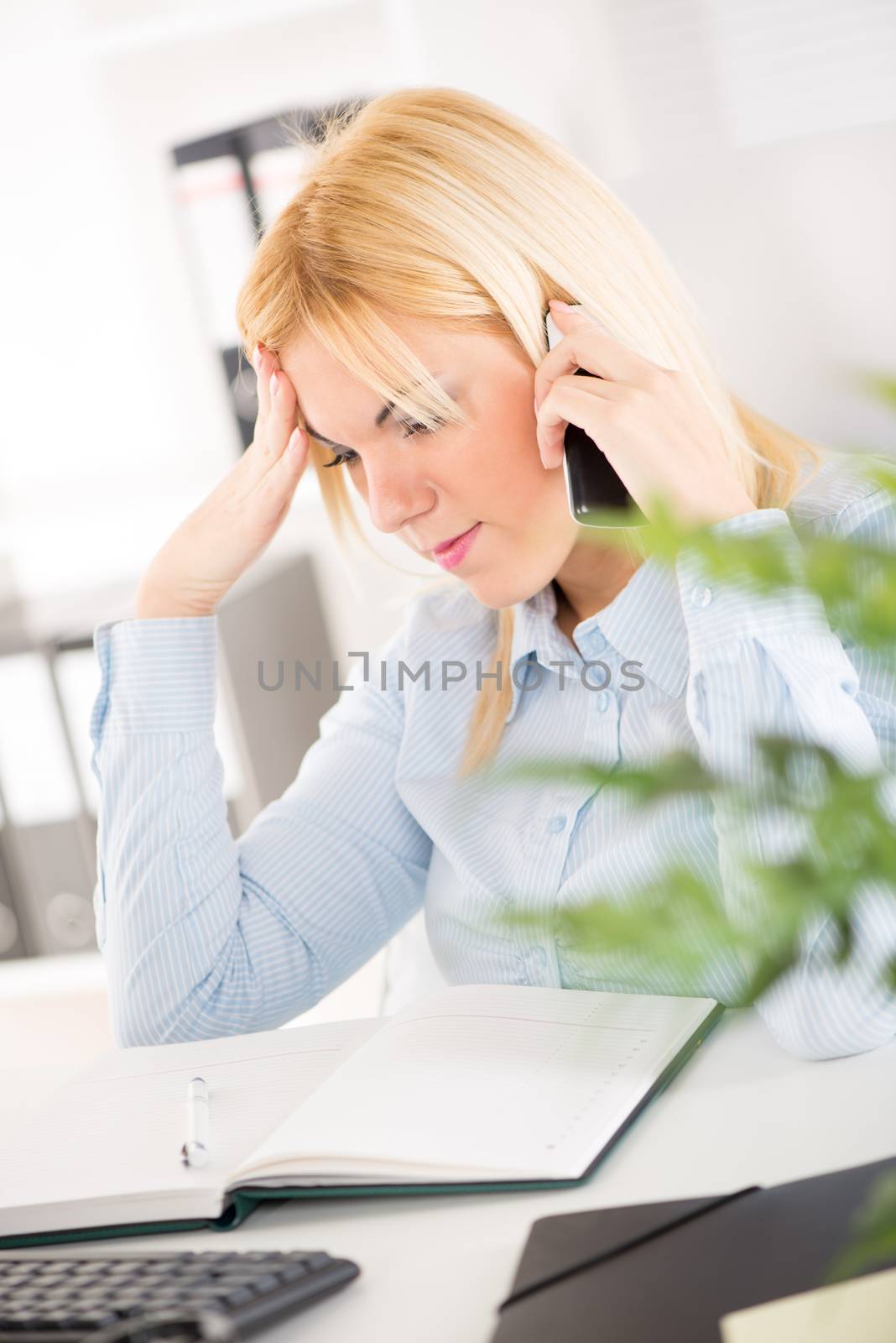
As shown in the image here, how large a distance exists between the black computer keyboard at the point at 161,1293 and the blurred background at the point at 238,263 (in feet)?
2.27

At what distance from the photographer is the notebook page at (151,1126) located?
75cm

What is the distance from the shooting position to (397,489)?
1112 millimetres

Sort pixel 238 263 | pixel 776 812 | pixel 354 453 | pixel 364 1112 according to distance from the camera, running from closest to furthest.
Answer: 1. pixel 776 812
2. pixel 364 1112
3. pixel 354 453
4. pixel 238 263

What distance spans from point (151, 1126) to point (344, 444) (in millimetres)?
572

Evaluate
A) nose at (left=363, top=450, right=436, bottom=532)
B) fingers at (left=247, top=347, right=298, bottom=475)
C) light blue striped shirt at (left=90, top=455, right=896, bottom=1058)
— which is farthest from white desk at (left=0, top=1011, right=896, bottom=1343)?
fingers at (left=247, top=347, right=298, bottom=475)

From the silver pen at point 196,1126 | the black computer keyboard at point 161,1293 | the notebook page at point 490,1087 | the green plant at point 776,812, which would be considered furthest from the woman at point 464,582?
the green plant at point 776,812

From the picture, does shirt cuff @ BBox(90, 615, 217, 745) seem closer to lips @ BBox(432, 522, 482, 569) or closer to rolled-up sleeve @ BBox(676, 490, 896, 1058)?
lips @ BBox(432, 522, 482, 569)

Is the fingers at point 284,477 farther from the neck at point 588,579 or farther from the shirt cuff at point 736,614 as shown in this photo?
the shirt cuff at point 736,614

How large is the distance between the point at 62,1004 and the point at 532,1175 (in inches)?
68.4

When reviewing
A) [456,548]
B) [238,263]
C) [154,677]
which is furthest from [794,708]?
[238,263]

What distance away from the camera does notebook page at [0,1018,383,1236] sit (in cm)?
75

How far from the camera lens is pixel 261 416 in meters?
1.24

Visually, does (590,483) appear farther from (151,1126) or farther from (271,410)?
(151,1126)

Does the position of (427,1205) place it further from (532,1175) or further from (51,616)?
(51,616)
